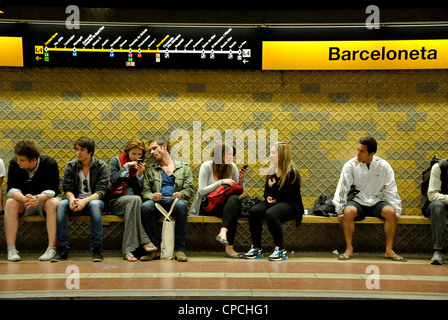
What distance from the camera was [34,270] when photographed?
447 cm

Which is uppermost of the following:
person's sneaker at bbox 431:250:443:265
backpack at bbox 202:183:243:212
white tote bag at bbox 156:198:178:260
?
backpack at bbox 202:183:243:212

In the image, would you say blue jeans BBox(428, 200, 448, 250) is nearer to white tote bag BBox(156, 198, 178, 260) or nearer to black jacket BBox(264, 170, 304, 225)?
black jacket BBox(264, 170, 304, 225)

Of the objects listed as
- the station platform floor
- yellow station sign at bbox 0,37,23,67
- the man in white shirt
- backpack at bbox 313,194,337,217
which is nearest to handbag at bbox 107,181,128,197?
the station platform floor

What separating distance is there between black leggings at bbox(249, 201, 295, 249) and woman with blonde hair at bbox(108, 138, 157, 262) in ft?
3.59

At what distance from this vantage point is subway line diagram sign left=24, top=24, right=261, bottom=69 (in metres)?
5.80

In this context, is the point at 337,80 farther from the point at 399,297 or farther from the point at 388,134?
the point at 399,297

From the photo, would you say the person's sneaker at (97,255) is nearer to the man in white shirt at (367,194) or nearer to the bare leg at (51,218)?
the bare leg at (51,218)

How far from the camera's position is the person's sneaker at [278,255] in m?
4.99

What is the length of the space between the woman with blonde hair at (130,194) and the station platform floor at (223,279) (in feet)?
0.70

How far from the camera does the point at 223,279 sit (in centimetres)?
415

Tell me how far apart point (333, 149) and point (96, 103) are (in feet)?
10.1

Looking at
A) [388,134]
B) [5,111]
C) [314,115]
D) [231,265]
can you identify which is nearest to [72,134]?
[5,111]

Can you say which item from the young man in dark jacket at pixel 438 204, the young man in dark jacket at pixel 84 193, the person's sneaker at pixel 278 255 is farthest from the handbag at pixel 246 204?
the young man in dark jacket at pixel 438 204

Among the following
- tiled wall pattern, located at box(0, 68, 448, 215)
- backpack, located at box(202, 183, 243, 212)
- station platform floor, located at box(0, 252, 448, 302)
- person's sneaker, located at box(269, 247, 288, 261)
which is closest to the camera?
station platform floor, located at box(0, 252, 448, 302)
